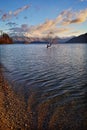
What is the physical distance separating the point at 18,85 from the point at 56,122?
12157 millimetres

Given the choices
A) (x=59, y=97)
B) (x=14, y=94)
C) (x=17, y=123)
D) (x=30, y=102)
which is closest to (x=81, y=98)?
(x=59, y=97)

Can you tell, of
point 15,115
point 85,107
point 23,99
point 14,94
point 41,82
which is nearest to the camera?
point 15,115

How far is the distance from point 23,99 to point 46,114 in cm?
439

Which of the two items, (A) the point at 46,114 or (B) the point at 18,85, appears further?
(B) the point at 18,85

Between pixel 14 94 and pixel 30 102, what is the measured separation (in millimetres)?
3168

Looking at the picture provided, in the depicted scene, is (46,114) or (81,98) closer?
(46,114)

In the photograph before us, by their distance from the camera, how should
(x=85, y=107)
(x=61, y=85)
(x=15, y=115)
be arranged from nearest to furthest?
(x=15, y=115)
(x=85, y=107)
(x=61, y=85)

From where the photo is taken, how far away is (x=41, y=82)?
2752 cm

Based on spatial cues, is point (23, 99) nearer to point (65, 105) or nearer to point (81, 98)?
point (65, 105)

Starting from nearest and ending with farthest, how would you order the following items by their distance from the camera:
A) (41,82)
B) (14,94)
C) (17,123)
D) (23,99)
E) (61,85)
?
(17,123) < (23,99) < (14,94) < (61,85) < (41,82)

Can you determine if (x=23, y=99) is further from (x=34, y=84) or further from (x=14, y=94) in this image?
(x=34, y=84)

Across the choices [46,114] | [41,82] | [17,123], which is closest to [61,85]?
[41,82]

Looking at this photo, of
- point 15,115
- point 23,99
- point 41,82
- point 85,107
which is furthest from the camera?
point 41,82

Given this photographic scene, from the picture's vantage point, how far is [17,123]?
1371 centimetres
